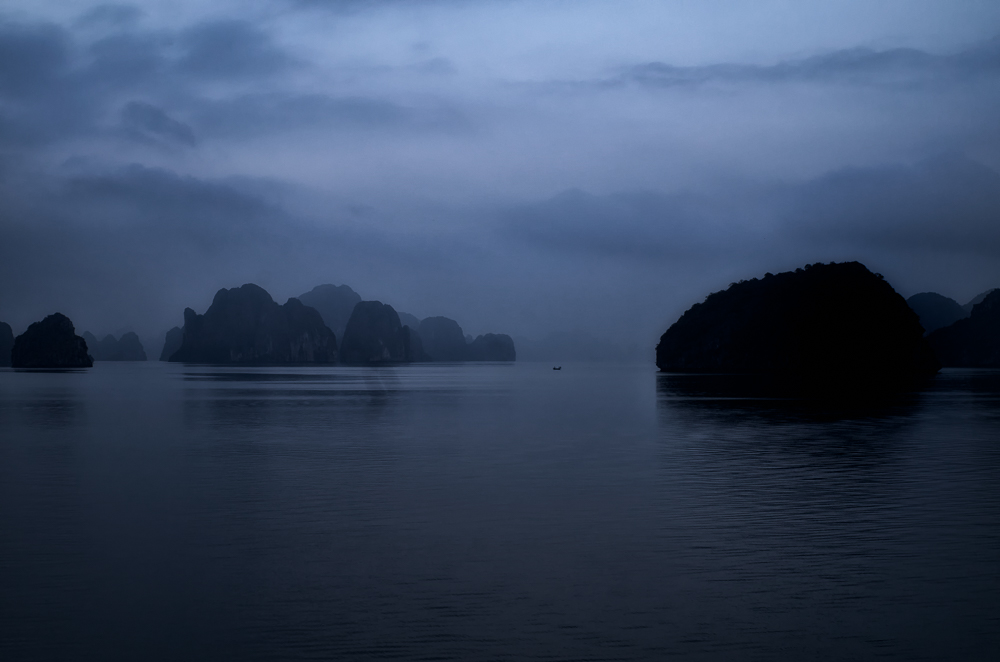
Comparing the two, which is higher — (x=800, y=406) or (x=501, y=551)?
(x=501, y=551)

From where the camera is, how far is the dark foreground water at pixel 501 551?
11148mm

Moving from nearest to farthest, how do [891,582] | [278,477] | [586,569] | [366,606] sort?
1. [366,606]
2. [891,582]
3. [586,569]
4. [278,477]

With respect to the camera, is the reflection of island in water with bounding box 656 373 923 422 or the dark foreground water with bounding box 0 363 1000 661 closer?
the dark foreground water with bounding box 0 363 1000 661

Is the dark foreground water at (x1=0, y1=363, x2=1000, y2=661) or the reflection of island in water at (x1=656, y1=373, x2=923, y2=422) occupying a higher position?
the dark foreground water at (x1=0, y1=363, x2=1000, y2=661)

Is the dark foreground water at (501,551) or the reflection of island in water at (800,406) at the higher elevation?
the dark foreground water at (501,551)

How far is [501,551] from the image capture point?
16266 millimetres

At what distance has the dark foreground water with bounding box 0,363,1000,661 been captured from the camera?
439 inches

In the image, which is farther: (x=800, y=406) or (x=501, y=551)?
(x=800, y=406)

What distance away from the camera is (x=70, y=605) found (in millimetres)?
12555

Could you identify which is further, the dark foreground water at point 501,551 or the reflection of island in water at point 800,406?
the reflection of island in water at point 800,406

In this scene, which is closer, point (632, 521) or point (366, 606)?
point (366, 606)

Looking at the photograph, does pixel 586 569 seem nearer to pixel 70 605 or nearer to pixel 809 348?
pixel 70 605

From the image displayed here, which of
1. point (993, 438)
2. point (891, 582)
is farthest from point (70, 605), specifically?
point (993, 438)

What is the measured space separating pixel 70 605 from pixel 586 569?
868 cm
